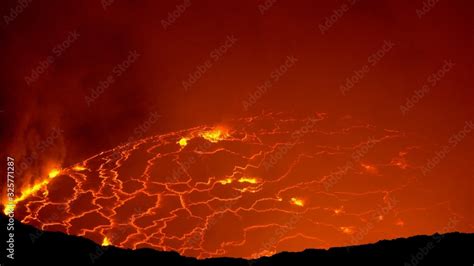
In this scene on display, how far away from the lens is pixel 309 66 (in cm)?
1189

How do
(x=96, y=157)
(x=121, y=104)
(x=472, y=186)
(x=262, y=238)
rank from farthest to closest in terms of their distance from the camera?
(x=121, y=104) < (x=96, y=157) < (x=472, y=186) < (x=262, y=238)

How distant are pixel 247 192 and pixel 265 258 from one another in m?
5.65

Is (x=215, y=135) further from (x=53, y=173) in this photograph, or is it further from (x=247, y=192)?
(x=53, y=173)

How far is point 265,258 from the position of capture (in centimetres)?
270

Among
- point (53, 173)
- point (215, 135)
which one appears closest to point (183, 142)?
point (215, 135)

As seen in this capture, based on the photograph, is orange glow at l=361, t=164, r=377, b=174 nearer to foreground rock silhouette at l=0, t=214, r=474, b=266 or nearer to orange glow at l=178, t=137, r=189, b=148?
orange glow at l=178, t=137, r=189, b=148

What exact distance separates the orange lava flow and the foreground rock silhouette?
14.0ft

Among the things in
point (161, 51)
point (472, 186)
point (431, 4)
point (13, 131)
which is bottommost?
point (472, 186)

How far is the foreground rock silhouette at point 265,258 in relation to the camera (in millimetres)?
2623

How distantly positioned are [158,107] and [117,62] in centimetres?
127

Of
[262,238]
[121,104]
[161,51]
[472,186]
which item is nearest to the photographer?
[262,238]

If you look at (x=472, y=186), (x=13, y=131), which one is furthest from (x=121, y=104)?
(x=472, y=186)

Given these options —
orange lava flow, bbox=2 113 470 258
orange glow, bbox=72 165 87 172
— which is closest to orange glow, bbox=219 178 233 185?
orange lava flow, bbox=2 113 470 258

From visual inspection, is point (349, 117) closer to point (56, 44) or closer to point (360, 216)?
point (360, 216)
